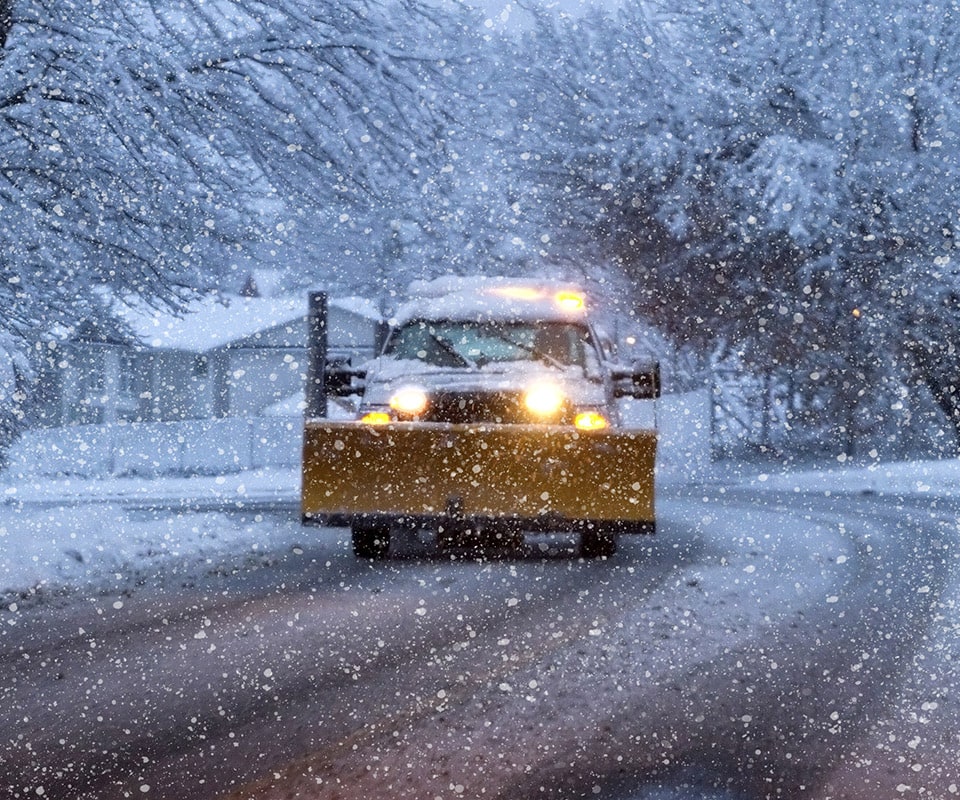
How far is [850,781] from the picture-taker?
4.61m

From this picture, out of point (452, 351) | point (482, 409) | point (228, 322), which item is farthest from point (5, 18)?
point (228, 322)

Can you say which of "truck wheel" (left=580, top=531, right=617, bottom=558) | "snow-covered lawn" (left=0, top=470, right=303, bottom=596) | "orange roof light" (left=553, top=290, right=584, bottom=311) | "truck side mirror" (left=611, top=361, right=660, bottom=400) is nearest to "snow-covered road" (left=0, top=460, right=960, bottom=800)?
"snow-covered lawn" (left=0, top=470, right=303, bottom=596)

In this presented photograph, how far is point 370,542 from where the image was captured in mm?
11805

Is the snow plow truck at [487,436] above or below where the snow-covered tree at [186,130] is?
below

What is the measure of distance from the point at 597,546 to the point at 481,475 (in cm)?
122

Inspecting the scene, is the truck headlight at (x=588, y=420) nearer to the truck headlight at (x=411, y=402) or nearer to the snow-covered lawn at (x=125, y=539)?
the truck headlight at (x=411, y=402)

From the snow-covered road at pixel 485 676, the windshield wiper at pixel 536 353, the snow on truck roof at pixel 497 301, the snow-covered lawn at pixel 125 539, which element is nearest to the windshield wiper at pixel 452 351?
the snow on truck roof at pixel 497 301

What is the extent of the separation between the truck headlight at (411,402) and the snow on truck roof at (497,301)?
1.32m

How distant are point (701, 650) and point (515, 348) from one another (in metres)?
5.48

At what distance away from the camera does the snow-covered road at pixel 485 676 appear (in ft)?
15.6

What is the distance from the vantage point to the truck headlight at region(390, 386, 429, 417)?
37.2ft

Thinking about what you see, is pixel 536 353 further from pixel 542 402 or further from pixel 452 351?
pixel 542 402

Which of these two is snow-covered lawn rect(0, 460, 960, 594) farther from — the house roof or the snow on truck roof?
the house roof

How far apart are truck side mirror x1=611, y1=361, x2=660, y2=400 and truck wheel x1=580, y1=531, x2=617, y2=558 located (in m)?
1.13
